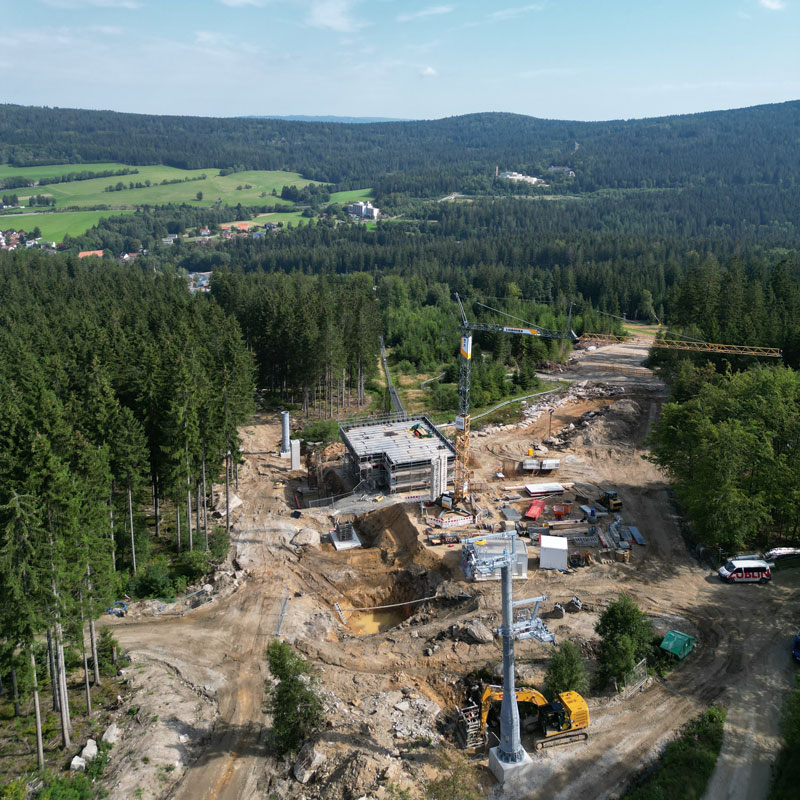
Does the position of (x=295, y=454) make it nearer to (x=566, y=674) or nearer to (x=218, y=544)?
(x=218, y=544)

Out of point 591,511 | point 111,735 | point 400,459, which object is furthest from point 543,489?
point 111,735

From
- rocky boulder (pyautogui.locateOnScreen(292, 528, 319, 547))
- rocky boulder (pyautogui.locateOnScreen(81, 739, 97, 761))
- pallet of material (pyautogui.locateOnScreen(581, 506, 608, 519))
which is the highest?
pallet of material (pyautogui.locateOnScreen(581, 506, 608, 519))

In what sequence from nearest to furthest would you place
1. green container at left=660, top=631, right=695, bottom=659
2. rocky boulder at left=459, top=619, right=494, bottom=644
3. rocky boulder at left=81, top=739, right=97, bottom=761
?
rocky boulder at left=81, top=739, right=97, bottom=761 < green container at left=660, top=631, right=695, bottom=659 < rocky boulder at left=459, top=619, right=494, bottom=644

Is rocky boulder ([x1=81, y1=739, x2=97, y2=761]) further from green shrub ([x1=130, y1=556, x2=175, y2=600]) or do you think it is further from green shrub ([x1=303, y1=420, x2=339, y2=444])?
green shrub ([x1=303, y1=420, x2=339, y2=444])

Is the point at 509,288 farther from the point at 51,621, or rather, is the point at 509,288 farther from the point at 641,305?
the point at 51,621

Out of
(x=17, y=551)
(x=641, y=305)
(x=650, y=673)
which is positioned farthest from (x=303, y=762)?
(x=641, y=305)

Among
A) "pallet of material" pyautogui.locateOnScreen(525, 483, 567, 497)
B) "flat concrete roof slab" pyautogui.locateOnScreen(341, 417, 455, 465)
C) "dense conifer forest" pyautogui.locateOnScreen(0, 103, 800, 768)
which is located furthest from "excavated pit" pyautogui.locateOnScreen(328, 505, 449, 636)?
"pallet of material" pyautogui.locateOnScreen(525, 483, 567, 497)
